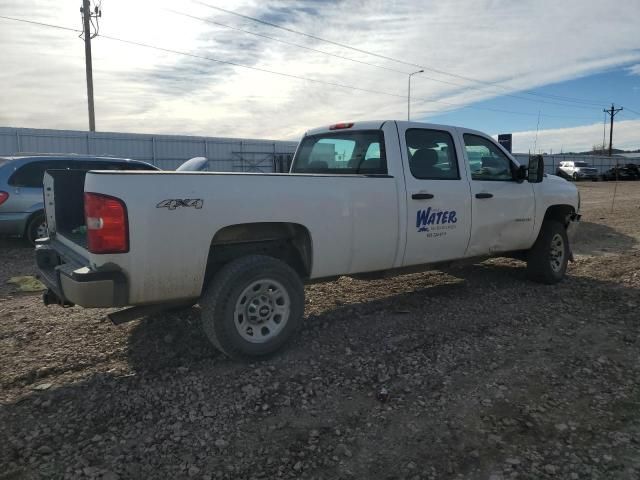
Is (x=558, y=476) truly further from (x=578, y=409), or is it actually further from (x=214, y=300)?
(x=214, y=300)

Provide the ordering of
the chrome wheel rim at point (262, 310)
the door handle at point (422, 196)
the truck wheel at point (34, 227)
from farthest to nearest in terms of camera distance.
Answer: the truck wheel at point (34, 227) < the door handle at point (422, 196) < the chrome wheel rim at point (262, 310)

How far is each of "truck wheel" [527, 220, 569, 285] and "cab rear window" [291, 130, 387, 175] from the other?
8.93 feet

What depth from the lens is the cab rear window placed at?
489 cm

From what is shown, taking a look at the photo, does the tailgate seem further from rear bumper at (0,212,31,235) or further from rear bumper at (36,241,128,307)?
rear bumper at (0,212,31,235)

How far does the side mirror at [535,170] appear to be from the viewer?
5812 millimetres

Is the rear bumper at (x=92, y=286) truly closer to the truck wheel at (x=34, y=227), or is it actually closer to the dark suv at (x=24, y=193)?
the dark suv at (x=24, y=193)

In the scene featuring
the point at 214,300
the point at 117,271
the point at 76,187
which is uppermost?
the point at 76,187

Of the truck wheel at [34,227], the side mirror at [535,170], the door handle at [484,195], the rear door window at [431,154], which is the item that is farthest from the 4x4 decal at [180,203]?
the truck wheel at [34,227]

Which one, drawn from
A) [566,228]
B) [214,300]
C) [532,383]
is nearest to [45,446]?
[214,300]

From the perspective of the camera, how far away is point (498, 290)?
20.1 ft

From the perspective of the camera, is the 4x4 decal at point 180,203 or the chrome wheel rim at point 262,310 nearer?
the 4x4 decal at point 180,203

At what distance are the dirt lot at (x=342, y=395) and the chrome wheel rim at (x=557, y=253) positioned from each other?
3.03 feet

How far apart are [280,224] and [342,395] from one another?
1.41m

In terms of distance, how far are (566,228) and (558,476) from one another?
475 cm
